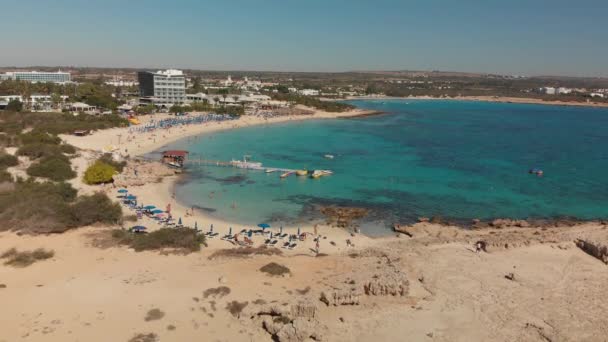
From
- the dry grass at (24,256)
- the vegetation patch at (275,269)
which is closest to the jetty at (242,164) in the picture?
the vegetation patch at (275,269)

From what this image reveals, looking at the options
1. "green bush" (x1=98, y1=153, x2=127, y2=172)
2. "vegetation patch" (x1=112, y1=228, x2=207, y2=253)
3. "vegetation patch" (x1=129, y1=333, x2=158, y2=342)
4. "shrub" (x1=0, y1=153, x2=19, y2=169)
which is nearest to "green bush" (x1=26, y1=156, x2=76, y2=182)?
"shrub" (x1=0, y1=153, x2=19, y2=169)

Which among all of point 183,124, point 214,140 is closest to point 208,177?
point 214,140

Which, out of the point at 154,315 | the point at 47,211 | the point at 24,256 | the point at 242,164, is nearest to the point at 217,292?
the point at 154,315

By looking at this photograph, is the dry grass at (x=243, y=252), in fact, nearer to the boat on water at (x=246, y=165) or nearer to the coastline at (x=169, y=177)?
the coastline at (x=169, y=177)

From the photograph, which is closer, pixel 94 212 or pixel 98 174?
pixel 94 212

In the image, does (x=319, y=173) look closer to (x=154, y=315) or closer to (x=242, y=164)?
(x=242, y=164)
